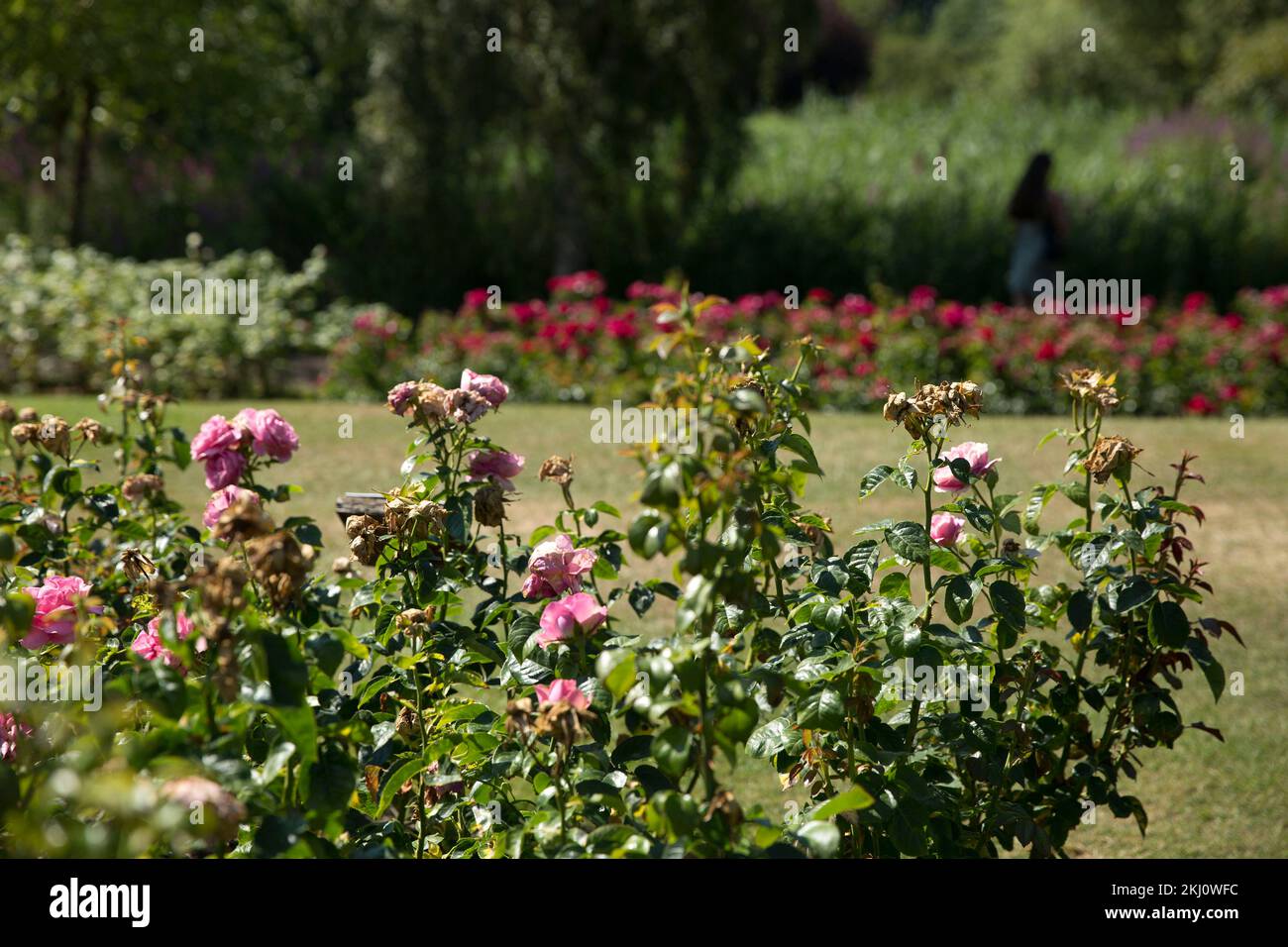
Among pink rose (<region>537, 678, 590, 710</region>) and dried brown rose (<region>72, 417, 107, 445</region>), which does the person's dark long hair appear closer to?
dried brown rose (<region>72, 417, 107, 445</region>)

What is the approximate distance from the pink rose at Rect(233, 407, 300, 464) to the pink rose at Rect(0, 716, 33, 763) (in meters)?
0.66

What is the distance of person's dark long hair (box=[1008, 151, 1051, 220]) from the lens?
36.8 feet

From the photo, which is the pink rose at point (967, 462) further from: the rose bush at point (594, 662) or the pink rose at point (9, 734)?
the pink rose at point (9, 734)

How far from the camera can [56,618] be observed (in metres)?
1.83

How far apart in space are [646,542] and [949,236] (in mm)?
13643

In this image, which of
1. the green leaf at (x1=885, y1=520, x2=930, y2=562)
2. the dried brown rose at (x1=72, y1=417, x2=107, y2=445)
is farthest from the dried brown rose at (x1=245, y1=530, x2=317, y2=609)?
the dried brown rose at (x1=72, y1=417, x2=107, y2=445)

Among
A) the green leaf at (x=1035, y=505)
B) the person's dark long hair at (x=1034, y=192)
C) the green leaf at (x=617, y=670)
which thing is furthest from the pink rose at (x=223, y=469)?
the person's dark long hair at (x=1034, y=192)

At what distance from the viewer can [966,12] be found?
160 feet

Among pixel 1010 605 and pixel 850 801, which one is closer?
pixel 850 801

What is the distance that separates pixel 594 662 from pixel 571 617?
0.21 meters

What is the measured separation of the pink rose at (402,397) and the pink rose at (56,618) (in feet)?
1.83

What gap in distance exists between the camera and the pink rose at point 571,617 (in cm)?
192

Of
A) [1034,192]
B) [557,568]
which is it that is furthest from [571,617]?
[1034,192]

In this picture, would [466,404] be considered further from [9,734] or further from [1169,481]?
[1169,481]
